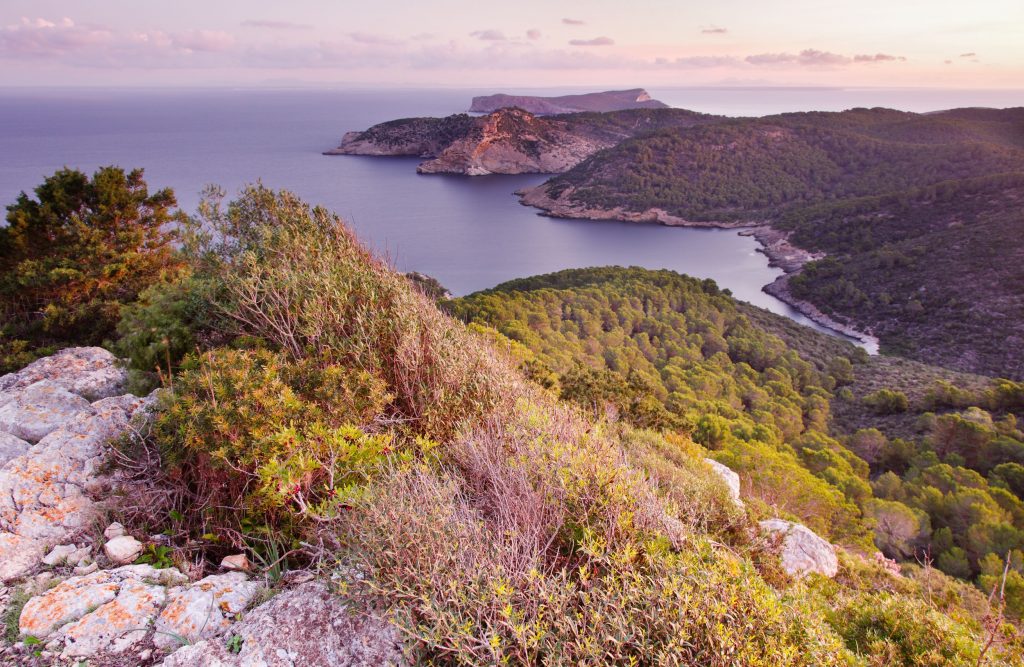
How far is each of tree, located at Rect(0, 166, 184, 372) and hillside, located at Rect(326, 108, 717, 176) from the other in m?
81.8

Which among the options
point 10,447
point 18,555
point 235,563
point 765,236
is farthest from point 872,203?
point 18,555

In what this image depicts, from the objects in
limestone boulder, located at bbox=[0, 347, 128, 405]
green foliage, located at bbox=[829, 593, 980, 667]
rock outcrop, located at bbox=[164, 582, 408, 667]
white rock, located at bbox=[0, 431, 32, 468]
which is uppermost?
white rock, located at bbox=[0, 431, 32, 468]

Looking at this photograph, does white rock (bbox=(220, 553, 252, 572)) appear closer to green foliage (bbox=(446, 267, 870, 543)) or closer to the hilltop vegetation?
the hilltop vegetation

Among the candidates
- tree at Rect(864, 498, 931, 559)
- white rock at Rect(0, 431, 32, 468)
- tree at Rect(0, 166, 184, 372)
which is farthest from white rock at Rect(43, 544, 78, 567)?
tree at Rect(864, 498, 931, 559)

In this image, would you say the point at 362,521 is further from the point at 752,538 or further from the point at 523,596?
the point at 752,538

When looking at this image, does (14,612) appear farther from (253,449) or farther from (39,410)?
(39,410)

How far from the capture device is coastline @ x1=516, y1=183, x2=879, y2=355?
43.5 m

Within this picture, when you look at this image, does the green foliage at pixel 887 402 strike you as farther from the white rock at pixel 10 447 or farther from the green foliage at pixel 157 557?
the white rock at pixel 10 447

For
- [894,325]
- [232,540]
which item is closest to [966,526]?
[232,540]

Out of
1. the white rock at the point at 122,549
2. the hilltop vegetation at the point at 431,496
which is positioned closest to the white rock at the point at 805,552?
the hilltop vegetation at the point at 431,496

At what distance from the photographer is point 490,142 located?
3821 inches

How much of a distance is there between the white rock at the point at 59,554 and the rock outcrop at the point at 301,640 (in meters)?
1.27

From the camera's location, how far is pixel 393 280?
570 centimetres

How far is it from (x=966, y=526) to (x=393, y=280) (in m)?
15.8
